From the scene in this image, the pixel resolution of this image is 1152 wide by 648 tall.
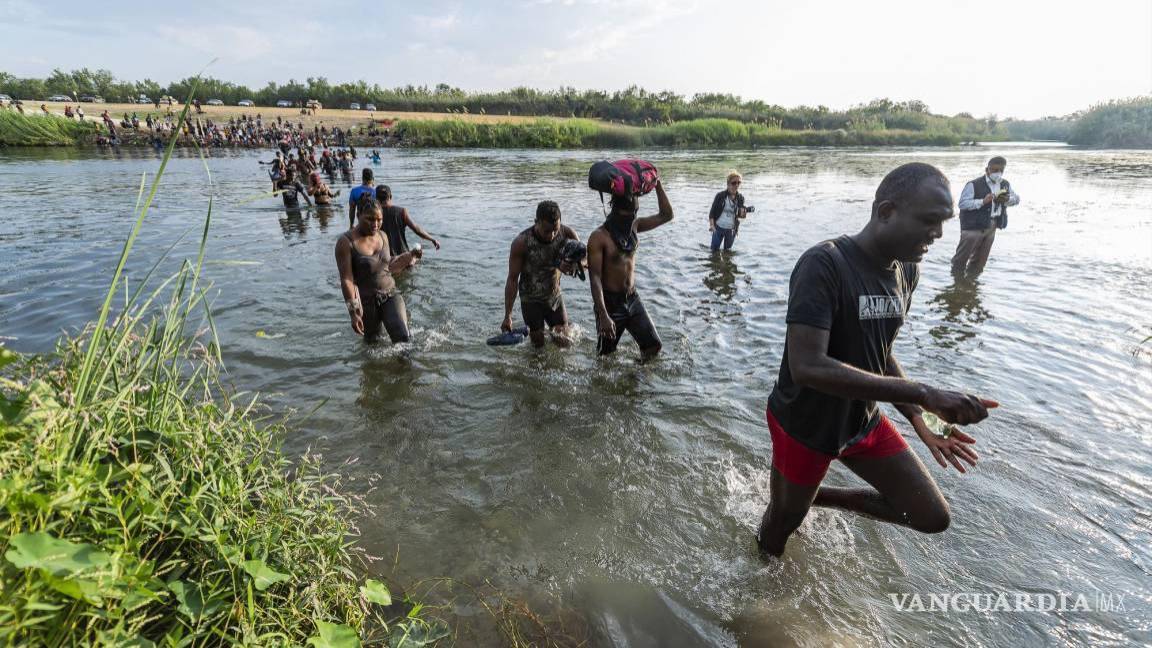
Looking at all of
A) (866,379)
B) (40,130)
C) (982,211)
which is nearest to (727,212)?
(982,211)

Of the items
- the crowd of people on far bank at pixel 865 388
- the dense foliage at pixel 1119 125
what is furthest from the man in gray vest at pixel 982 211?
the dense foliage at pixel 1119 125

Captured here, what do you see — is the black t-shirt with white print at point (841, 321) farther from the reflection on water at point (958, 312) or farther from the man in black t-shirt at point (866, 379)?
Result: the reflection on water at point (958, 312)

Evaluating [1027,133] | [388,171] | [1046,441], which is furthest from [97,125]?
[1027,133]

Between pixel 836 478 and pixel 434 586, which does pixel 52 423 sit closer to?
pixel 434 586

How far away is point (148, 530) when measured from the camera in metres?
1.92

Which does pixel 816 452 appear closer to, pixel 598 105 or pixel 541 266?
pixel 541 266

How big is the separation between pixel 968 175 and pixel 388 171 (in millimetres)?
27966

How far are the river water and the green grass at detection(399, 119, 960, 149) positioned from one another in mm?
35707

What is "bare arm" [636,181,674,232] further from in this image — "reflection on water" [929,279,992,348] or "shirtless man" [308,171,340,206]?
"shirtless man" [308,171,340,206]

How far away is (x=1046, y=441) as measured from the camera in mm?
4293

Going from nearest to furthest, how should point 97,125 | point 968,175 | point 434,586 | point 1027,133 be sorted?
point 434,586, point 968,175, point 97,125, point 1027,133

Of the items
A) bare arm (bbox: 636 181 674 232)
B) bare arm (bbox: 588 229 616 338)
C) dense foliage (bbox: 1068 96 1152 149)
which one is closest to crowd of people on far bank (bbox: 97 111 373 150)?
bare arm (bbox: 636 181 674 232)

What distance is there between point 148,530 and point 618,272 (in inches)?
156

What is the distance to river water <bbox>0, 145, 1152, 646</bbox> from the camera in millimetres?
2895
